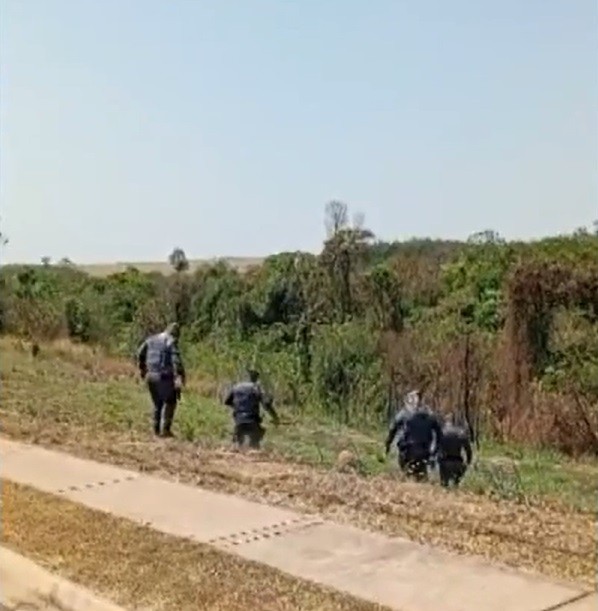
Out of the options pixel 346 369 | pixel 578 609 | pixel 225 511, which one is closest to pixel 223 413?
pixel 346 369

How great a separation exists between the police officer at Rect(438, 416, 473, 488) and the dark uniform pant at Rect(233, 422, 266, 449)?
8.66 ft

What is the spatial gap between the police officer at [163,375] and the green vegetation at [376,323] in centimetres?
189

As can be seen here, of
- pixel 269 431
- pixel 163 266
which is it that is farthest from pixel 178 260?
pixel 269 431

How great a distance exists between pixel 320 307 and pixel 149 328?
5.05 metres

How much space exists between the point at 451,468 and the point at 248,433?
10.0ft

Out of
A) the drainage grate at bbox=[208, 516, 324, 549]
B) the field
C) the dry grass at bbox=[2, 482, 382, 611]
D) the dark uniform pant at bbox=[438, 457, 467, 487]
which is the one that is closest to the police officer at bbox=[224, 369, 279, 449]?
the field

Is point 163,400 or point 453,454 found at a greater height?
point 163,400

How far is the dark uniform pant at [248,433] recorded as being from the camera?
46.0 ft

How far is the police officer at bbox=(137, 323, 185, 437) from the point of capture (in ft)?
45.9

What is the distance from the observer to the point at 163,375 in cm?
1413

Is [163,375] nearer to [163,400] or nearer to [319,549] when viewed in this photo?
[163,400]

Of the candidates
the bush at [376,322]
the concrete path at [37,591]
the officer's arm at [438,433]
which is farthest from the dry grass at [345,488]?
the bush at [376,322]

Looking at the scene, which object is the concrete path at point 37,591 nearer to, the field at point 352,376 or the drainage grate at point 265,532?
the field at point 352,376

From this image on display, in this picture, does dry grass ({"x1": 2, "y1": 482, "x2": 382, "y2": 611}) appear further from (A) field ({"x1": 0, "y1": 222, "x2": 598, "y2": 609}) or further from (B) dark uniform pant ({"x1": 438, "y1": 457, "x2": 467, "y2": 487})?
(B) dark uniform pant ({"x1": 438, "y1": 457, "x2": 467, "y2": 487})
